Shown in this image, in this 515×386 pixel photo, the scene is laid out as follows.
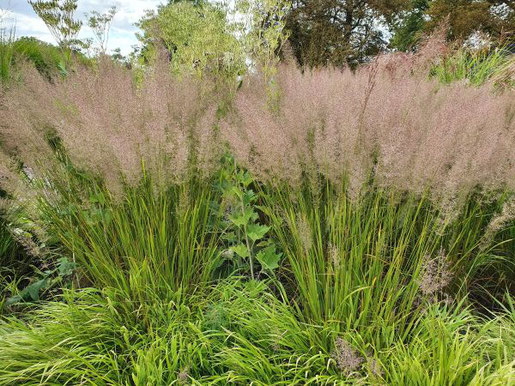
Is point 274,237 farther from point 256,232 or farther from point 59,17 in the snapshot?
point 59,17

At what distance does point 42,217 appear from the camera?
281 cm

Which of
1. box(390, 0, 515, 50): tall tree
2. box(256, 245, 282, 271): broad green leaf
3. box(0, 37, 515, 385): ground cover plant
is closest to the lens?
box(0, 37, 515, 385): ground cover plant

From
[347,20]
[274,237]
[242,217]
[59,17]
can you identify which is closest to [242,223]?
[242,217]

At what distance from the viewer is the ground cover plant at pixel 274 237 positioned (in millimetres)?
1889

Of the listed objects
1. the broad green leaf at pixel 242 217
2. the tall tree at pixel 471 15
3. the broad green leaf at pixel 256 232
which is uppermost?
the tall tree at pixel 471 15

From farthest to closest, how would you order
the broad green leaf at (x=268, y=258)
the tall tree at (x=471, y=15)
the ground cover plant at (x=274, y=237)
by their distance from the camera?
the tall tree at (x=471, y=15)
the broad green leaf at (x=268, y=258)
the ground cover plant at (x=274, y=237)

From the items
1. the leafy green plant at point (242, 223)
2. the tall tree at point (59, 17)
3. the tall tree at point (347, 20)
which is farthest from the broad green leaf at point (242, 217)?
the tall tree at point (347, 20)

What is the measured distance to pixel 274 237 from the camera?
2639 millimetres

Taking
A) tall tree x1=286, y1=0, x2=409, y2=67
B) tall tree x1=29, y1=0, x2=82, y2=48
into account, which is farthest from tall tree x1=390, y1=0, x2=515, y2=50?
tall tree x1=29, y1=0, x2=82, y2=48

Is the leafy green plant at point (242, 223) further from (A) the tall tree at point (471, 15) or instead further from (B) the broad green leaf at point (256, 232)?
(A) the tall tree at point (471, 15)

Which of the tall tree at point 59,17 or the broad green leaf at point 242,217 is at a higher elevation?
the tall tree at point 59,17

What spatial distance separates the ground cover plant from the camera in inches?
74.4

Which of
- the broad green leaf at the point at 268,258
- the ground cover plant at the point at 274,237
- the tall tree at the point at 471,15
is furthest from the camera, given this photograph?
the tall tree at the point at 471,15

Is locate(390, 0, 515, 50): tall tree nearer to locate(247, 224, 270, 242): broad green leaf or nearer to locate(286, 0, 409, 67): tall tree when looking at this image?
locate(286, 0, 409, 67): tall tree
